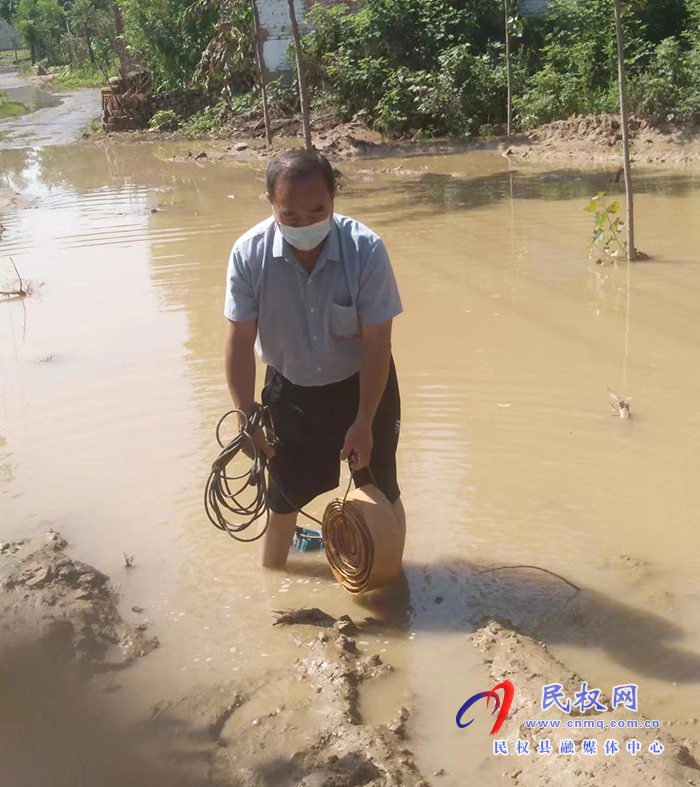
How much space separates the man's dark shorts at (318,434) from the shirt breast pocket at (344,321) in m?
0.21

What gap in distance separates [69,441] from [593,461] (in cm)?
295

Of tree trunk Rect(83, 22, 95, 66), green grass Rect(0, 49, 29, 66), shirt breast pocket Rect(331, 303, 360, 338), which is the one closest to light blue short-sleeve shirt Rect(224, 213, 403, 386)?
shirt breast pocket Rect(331, 303, 360, 338)

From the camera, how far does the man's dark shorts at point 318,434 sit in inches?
133

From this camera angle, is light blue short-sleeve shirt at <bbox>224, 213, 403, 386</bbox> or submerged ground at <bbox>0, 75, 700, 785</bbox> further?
light blue short-sleeve shirt at <bbox>224, 213, 403, 386</bbox>

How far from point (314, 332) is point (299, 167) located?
585 millimetres

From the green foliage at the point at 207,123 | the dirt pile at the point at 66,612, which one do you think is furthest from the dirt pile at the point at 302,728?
the green foliage at the point at 207,123

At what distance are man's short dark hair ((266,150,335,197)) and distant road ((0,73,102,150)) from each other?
76.6 feet

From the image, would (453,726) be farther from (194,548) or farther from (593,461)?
(593,461)

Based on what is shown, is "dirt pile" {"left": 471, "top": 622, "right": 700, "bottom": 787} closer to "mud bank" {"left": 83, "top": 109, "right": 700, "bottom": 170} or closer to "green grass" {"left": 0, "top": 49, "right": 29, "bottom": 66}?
"mud bank" {"left": 83, "top": 109, "right": 700, "bottom": 170}

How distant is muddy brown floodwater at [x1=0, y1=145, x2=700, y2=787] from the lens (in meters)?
3.24

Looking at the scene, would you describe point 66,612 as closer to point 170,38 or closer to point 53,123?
point 170,38

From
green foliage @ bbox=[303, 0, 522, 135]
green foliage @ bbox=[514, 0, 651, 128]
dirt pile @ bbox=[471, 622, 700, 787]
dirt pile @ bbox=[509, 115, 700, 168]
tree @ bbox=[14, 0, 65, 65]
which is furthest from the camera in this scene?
tree @ bbox=[14, 0, 65, 65]

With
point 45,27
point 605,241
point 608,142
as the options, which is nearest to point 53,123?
point 608,142

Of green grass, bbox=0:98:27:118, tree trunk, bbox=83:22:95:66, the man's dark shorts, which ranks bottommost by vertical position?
the man's dark shorts
